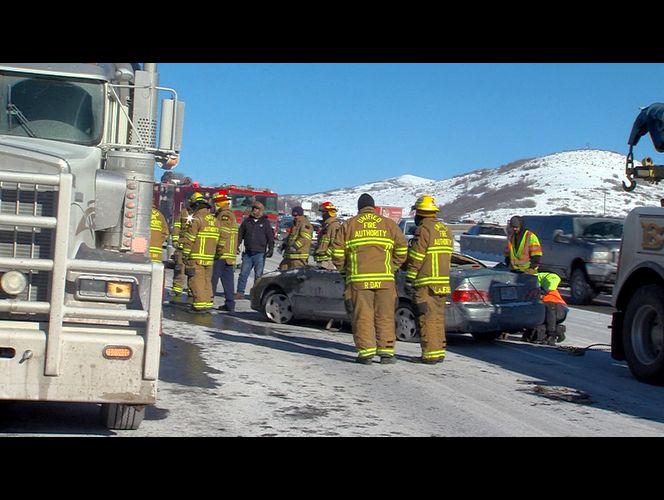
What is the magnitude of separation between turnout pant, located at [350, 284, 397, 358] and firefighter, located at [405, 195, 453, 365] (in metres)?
0.40

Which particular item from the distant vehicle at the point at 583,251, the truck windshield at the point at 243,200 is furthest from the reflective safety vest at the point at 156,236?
the truck windshield at the point at 243,200

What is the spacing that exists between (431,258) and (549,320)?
2.99 metres

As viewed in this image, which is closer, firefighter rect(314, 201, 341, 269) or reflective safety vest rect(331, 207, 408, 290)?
reflective safety vest rect(331, 207, 408, 290)

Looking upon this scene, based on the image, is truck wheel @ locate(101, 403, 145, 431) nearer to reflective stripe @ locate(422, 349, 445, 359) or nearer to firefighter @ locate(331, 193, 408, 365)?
Answer: firefighter @ locate(331, 193, 408, 365)

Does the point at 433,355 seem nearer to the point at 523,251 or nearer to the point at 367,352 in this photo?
the point at 367,352

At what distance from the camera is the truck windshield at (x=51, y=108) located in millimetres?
8227

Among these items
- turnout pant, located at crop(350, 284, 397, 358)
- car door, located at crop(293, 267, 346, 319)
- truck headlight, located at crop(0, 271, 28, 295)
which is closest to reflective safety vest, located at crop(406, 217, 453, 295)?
turnout pant, located at crop(350, 284, 397, 358)

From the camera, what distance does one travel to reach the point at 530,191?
11906cm

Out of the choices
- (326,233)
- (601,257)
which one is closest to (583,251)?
(601,257)

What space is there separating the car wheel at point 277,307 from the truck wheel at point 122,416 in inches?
276

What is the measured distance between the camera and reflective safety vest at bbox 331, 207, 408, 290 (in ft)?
34.3

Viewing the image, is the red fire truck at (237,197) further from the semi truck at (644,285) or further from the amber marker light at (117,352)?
the amber marker light at (117,352)
